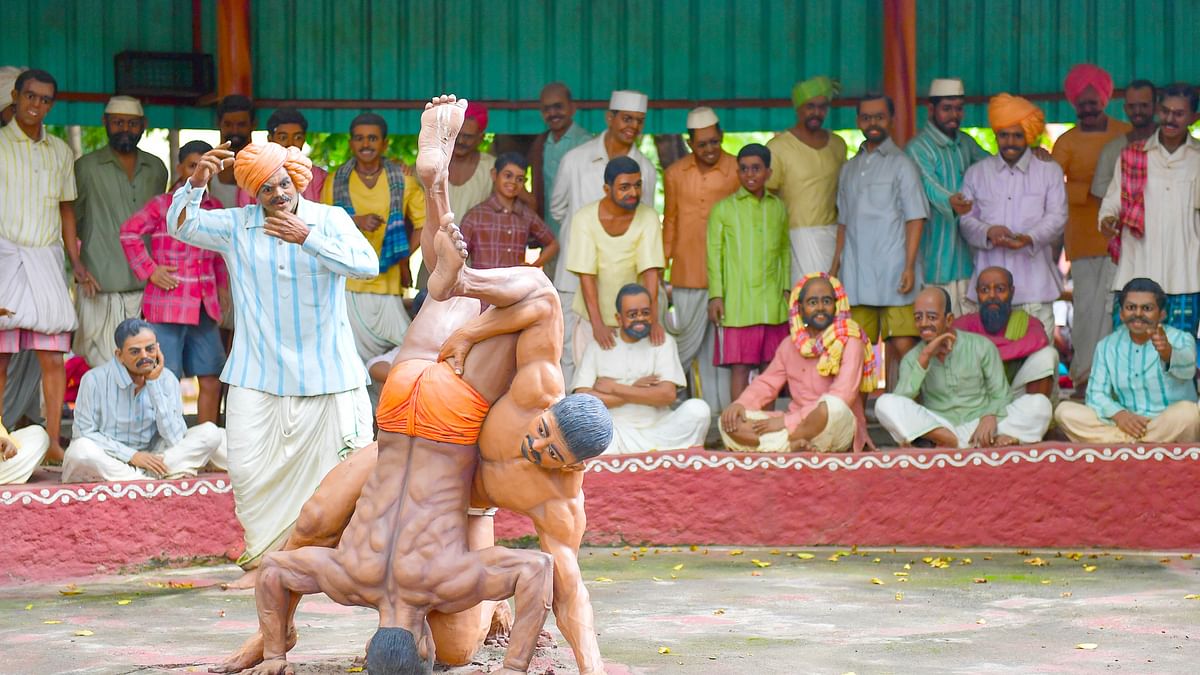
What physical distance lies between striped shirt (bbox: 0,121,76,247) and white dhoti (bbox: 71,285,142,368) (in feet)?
1.83

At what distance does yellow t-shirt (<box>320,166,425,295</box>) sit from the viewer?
34.6 ft

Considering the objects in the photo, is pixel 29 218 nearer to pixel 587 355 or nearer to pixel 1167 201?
pixel 587 355

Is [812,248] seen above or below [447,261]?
above

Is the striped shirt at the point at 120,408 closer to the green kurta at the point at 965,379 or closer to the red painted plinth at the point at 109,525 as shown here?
the red painted plinth at the point at 109,525

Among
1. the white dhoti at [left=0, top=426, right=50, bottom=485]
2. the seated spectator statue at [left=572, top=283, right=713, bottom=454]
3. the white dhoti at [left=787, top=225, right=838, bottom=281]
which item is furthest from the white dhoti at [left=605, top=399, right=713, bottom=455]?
the white dhoti at [left=0, top=426, right=50, bottom=485]

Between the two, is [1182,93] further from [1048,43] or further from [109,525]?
[109,525]

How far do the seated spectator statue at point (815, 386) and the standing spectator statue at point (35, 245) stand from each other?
12.6ft

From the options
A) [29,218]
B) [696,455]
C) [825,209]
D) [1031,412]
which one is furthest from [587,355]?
[29,218]

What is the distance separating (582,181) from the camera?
35.7 ft

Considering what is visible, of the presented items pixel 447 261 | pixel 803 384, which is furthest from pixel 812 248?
pixel 447 261

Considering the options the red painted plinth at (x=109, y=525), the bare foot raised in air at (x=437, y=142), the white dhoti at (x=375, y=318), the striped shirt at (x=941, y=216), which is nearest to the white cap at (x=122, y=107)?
the white dhoti at (x=375, y=318)

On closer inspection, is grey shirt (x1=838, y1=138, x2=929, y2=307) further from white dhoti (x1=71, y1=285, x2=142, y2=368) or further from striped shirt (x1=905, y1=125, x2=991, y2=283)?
white dhoti (x1=71, y1=285, x2=142, y2=368)

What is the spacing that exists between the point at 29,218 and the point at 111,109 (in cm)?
102

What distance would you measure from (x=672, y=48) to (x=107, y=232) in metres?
4.33
